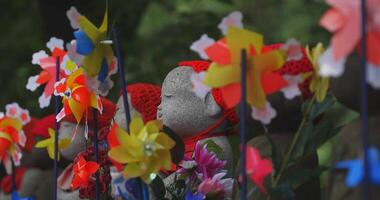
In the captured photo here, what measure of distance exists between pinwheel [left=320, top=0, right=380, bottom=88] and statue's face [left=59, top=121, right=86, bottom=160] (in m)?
1.02

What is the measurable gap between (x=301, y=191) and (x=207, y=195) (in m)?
0.17

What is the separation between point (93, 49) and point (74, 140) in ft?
2.27

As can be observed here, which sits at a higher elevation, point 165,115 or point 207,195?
point 165,115

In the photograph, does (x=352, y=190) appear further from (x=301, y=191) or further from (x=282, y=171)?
(x=301, y=191)

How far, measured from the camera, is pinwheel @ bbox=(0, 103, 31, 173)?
191cm

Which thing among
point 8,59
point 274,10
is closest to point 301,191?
point 8,59

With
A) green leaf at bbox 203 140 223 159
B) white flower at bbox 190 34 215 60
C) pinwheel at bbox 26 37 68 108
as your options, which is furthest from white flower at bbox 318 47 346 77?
pinwheel at bbox 26 37 68 108

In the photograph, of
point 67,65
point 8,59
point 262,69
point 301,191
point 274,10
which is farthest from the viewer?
point 274,10

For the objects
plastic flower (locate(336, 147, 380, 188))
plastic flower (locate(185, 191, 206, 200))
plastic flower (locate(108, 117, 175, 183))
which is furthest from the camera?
plastic flower (locate(185, 191, 206, 200))

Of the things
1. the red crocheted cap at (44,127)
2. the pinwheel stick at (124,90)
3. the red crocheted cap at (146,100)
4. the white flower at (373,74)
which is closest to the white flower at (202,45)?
the pinwheel stick at (124,90)

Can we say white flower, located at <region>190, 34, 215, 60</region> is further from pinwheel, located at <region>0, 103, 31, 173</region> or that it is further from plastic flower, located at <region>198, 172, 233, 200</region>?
pinwheel, located at <region>0, 103, 31, 173</region>

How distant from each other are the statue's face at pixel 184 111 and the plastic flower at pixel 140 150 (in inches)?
16.5

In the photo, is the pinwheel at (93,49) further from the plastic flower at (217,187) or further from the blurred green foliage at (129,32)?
the blurred green foliage at (129,32)

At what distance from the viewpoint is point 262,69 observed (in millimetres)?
1173
